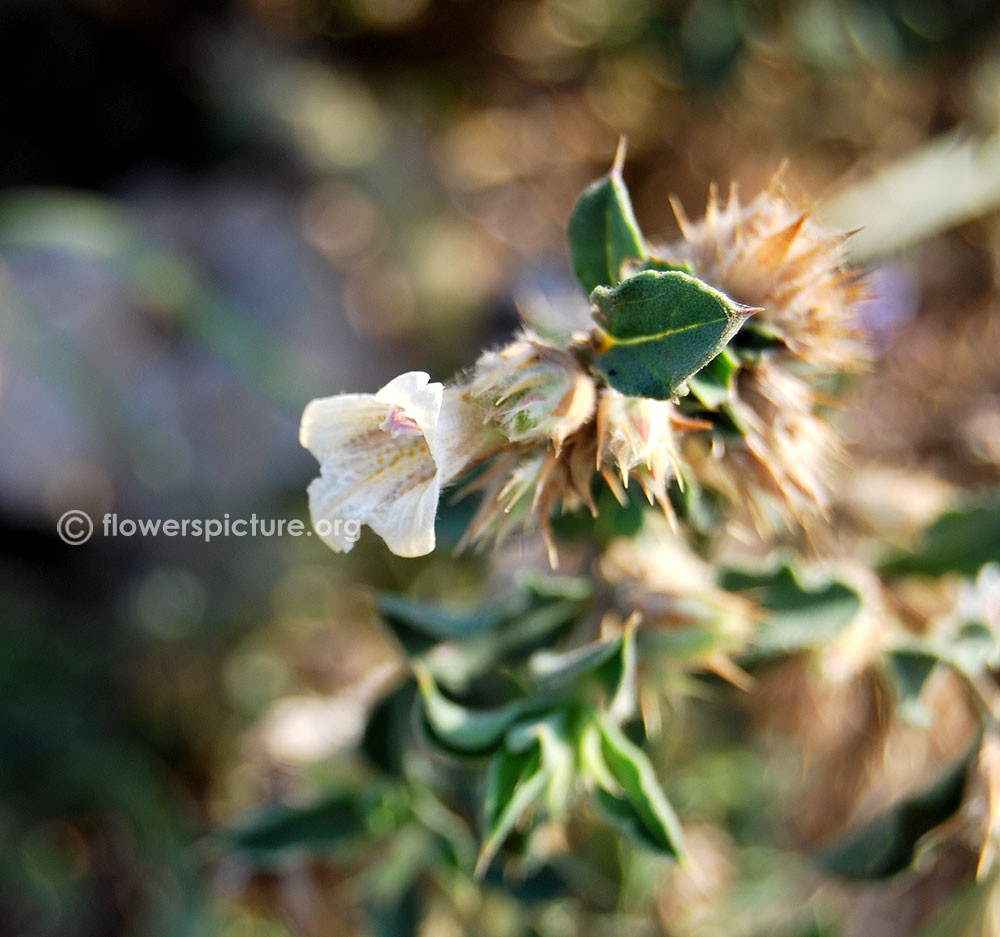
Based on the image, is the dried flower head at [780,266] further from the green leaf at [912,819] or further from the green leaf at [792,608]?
the green leaf at [912,819]

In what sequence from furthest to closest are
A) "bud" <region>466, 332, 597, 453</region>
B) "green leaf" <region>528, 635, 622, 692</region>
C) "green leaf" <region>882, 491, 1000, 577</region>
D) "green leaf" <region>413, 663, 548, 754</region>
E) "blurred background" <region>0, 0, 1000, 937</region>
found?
"blurred background" <region>0, 0, 1000, 937</region>, "green leaf" <region>882, 491, 1000, 577</region>, "green leaf" <region>413, 663, 548, 754</region>, "green leaf" <region>528, 635, 622, 692</region>, "bud" <region>466, 332, 597, 453</region>

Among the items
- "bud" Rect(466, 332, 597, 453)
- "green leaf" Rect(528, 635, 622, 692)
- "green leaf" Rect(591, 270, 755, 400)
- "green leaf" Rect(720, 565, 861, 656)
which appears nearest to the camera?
"green leaf" Rect(591, 270, 755, 400)

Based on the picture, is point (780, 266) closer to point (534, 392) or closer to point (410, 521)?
point (534, 392)

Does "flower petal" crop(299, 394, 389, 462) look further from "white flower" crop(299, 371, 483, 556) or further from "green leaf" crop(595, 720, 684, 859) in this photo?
"green leaf" crop(595, 720, 684, 859)

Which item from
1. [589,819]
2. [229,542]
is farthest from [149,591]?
[589,819]

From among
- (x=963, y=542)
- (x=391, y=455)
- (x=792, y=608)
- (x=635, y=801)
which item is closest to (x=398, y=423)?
(x=391, y=455)

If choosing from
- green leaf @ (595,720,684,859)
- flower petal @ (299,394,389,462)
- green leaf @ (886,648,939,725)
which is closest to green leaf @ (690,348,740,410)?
flower petal @ (299,394,389,462)
